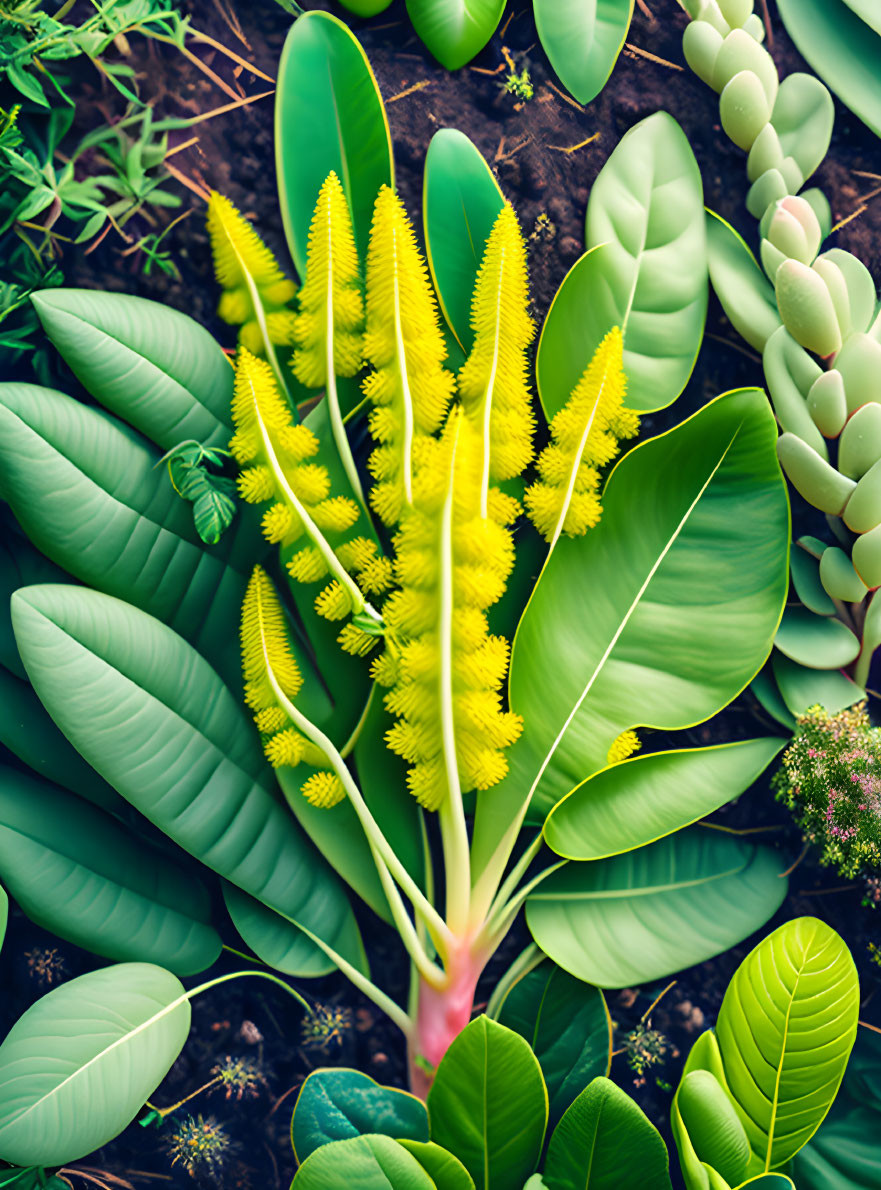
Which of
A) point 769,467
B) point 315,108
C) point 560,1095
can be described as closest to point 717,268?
point 769,467

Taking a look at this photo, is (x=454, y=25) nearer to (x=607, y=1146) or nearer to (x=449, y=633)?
(x=449, y=633)

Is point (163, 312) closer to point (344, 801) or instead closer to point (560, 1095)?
point (344, 801)

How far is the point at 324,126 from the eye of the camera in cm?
69

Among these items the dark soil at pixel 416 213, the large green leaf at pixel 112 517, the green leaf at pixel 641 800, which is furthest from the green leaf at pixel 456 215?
the green leaf at pixel 641 800

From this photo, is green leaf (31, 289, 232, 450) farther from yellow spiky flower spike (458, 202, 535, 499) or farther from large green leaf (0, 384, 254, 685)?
yellow spiky flower spike (458, 202, 535, 499)

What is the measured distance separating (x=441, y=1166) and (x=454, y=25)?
0.87 m

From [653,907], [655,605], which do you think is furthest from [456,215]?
[653,907]

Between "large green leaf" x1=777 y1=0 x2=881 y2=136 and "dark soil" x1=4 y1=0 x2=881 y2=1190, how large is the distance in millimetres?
16

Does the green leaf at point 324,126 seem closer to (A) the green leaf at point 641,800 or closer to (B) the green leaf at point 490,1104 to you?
(A) the green leaf at point 641,800

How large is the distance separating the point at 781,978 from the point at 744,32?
769 millimetres

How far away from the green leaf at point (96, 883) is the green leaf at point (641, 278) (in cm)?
48

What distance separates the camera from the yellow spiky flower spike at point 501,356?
64cm

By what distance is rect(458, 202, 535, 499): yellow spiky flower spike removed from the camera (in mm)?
639

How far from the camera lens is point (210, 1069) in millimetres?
672
